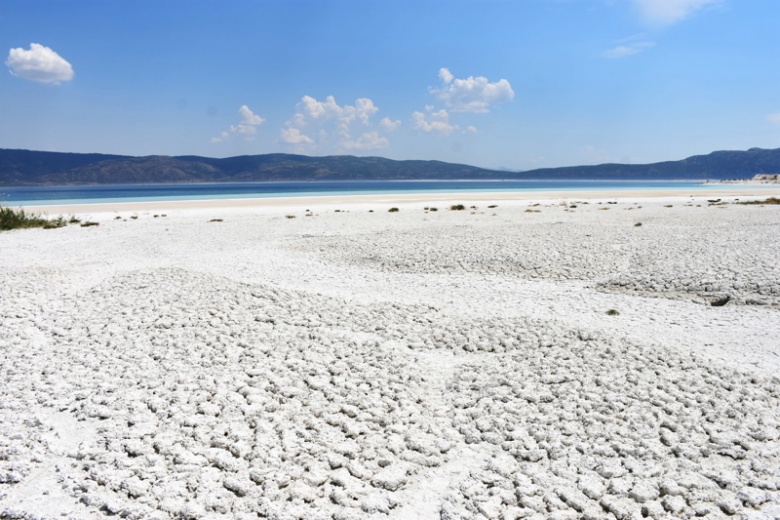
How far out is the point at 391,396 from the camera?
5.71 meters

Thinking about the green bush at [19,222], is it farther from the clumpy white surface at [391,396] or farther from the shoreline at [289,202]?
the clumpy white surface at [391,396]

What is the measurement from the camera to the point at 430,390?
6043mm

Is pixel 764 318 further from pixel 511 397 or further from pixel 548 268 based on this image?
pixel 511 397

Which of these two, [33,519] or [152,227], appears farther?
[152,227]

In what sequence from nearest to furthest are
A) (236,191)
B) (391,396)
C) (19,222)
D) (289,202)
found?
(391,396) → (19,222) → (289,202) → (236,191)

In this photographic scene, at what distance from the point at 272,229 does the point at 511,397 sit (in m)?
17.5

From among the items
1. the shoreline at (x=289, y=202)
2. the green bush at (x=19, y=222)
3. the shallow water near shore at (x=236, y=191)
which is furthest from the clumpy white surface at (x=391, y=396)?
the shoreline at (x=289, y=202)

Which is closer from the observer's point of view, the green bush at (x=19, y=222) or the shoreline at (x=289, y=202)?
the green bush at (x=19, y=222)

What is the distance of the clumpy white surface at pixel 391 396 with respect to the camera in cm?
412

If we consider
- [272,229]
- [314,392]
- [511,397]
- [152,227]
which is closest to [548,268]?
[511,397]

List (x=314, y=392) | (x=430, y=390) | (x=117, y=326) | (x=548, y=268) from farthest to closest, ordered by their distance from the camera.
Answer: (x=548, y=268) < (x=117, y=326) < (x=430, y=390) < (x=314, y=392)

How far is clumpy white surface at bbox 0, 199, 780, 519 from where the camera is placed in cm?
412

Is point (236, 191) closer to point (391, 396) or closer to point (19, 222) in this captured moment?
point (19, 222)

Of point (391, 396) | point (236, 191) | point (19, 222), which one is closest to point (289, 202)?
point (19, 222)
